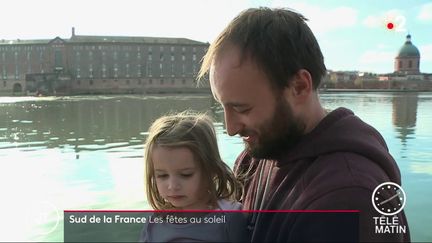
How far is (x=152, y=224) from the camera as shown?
149cm

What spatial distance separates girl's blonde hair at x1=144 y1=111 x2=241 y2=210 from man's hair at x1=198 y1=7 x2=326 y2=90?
1.20 feet

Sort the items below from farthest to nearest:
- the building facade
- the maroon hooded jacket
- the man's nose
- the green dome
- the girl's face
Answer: the green dome < the building facade < the girl's face < the man's nose < the maroon hooded jacket

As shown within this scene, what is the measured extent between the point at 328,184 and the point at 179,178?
678mm

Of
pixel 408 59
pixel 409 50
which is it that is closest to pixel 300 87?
pixel 409 50

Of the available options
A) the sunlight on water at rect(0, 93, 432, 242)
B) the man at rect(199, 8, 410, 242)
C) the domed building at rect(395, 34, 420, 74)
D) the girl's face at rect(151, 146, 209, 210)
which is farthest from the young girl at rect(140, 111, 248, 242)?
the domed building at rect(395, 34, 420, 74)

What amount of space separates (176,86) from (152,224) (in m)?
74.1

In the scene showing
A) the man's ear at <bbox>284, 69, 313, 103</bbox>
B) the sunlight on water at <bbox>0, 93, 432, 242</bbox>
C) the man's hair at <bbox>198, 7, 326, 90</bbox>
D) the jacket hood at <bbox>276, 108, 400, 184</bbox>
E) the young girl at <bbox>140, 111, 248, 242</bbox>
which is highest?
the man's hair at <bbox>198, 7, 326, 90</bbox>

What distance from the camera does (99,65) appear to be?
7469 centimetres

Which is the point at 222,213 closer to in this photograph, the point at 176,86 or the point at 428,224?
the point at 428,224

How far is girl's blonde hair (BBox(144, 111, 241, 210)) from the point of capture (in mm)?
1626

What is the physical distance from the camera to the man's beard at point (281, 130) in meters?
1.31

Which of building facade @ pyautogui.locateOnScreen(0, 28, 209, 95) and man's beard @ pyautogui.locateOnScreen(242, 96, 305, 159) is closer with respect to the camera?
man's beard @ pyautogui.locateOnScreen(242, 96, 305, 159)

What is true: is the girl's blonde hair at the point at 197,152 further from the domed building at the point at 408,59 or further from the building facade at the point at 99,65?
the domed building at the point at 408,59

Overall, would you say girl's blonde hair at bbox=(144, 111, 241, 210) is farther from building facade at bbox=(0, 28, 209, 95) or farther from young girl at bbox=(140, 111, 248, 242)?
building facade at bbox=(0, 28, 209, 95)
